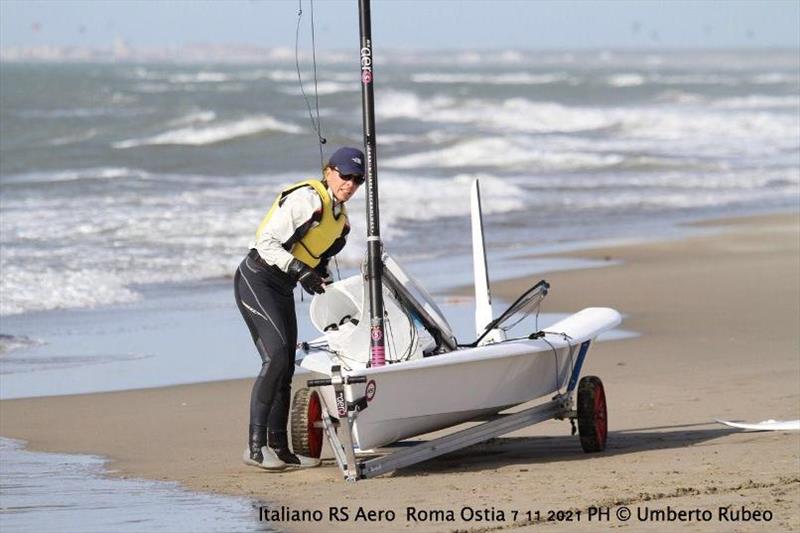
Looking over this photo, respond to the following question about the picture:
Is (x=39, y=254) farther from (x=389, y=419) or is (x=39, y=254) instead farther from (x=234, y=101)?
(x=234, y=101)

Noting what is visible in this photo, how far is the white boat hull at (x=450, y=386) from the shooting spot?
637cm

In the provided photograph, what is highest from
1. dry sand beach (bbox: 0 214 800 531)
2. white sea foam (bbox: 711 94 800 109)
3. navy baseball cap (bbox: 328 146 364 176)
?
navy baseball cap (bbox: 328 146 364 176)

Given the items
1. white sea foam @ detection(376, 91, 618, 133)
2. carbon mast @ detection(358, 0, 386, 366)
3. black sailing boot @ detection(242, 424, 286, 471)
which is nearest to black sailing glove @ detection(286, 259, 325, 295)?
carbon mast @ detection(358, 0, 386, 366)

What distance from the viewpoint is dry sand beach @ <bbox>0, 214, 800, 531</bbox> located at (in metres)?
5.96

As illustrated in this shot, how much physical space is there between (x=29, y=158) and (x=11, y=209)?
36.0 feet

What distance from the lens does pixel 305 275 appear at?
661cm

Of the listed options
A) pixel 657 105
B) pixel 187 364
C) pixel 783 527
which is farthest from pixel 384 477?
pixel 657 105

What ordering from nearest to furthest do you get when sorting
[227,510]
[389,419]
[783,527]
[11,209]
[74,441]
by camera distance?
1. [783,527]
2. [227,510]
3. [389,419]
4. [74,441]
5. [11,209]

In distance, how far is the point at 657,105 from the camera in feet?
201

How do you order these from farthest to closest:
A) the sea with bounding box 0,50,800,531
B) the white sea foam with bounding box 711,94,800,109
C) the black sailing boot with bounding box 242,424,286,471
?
1. the white sea foam with bounding box 711,94,800,109
2. the sea with bounding box 0,50,800,531
3. the black sailing boot with bounding box 242,424,286,471

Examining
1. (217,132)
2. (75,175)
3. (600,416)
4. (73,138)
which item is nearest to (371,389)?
(600,416)

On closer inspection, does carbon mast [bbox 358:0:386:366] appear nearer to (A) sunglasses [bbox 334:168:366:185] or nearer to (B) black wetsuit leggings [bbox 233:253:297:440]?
(A) sunglasses [bbox 334:168:366:185]

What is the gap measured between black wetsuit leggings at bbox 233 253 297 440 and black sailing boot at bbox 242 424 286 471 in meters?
0.04

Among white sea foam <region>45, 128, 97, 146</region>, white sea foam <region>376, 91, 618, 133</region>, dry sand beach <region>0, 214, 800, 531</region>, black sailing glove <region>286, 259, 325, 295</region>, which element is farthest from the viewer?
white sea foam <region>376, 91, 618, 133</region>
